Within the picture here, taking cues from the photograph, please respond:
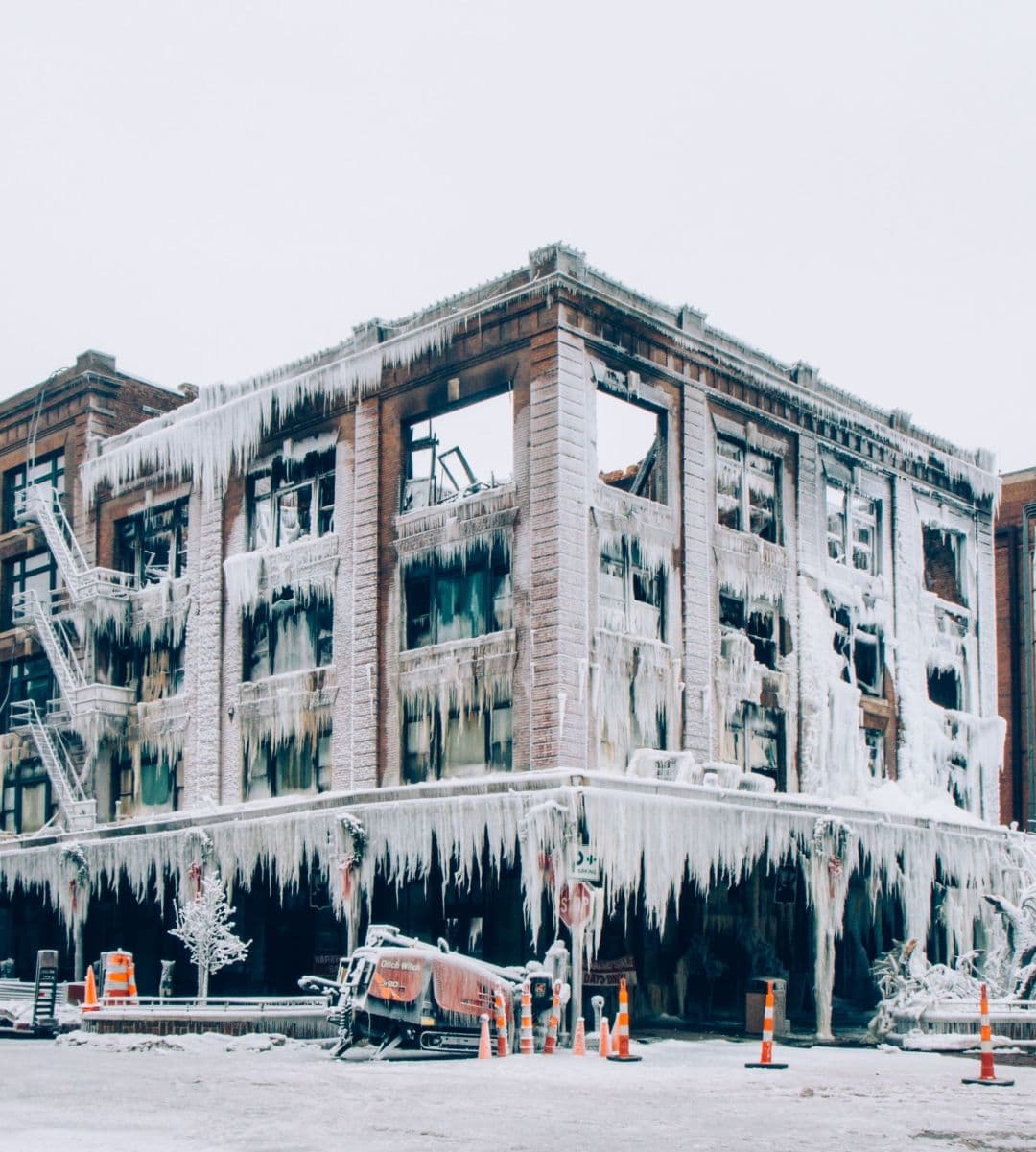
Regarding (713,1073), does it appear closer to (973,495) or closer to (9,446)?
(973,495)

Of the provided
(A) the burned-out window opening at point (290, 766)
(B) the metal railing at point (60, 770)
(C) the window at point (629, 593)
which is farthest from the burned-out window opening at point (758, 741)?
(B) the metal railing at point (60, 770)

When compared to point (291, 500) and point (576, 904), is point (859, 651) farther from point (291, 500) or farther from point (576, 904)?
point (576, 904)

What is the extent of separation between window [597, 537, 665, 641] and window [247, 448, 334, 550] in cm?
738

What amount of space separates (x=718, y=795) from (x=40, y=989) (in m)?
13.2

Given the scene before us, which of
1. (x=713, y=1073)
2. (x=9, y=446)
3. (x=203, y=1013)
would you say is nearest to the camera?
(x=713, y=1073)

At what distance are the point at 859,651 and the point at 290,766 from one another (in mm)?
13930

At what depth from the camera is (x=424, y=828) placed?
103ft

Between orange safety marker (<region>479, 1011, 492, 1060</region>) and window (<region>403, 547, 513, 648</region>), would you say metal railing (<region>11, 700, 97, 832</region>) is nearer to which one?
window (<region>403, 547, 513, 648</region>)

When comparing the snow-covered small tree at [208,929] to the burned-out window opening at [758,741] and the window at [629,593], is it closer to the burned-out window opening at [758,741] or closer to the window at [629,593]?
the window at [629,593]

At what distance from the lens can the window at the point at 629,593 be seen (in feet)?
110

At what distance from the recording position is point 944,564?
45.5 meters

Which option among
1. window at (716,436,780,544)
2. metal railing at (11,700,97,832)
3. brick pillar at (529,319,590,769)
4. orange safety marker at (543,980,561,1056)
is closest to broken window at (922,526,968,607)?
window at (716,436,780,544)

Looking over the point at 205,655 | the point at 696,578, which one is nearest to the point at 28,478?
the point at 205,655

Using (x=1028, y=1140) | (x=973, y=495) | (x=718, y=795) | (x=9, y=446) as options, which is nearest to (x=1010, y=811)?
(x=973, y=495)
